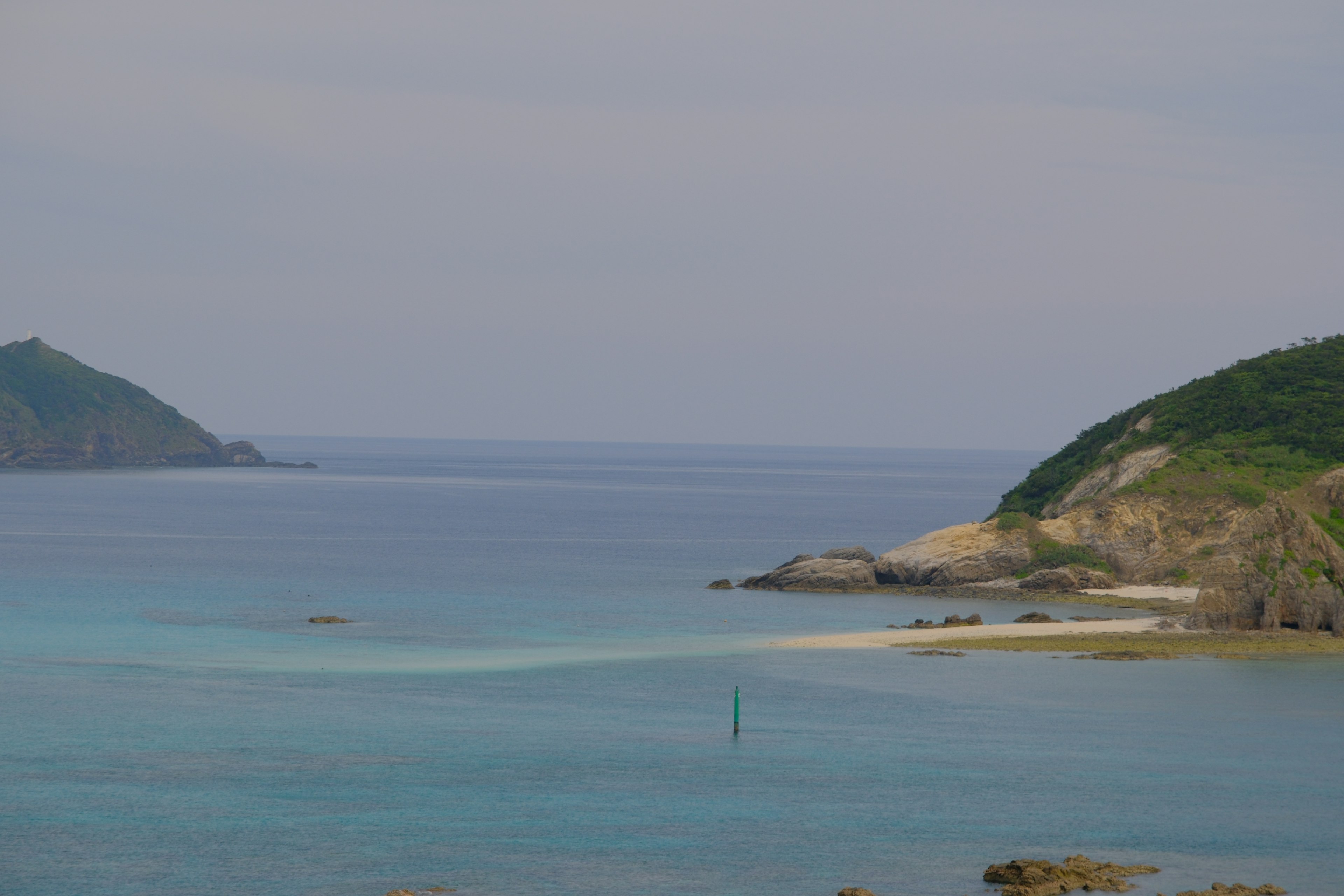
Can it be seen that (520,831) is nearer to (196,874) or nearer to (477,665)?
(196,874)

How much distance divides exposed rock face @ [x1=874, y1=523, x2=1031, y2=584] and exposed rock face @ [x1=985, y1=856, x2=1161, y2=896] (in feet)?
209

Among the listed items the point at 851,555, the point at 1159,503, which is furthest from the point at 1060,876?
the point at 851,555

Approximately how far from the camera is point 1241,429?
103375mm

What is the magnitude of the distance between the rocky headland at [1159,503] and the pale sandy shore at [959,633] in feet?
13.5

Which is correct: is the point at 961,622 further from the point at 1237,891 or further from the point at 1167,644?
the point at 1237,891

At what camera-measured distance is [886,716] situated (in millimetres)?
50000

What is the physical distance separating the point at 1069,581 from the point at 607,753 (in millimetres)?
54591

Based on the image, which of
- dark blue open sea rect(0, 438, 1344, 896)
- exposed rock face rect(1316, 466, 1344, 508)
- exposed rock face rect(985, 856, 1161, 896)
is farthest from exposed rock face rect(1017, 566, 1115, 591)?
exposed rock face rect(985, 856, 1161, 896)

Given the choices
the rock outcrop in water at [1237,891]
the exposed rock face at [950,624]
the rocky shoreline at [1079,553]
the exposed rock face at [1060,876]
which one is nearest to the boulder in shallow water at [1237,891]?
the rock outcrop in water at [1237,891]

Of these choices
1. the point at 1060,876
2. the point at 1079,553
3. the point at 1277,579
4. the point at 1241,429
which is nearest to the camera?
the point at 1060,876

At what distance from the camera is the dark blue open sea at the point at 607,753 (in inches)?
1261

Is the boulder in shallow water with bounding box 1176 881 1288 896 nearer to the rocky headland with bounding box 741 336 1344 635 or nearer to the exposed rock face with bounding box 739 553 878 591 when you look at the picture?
the rocky headland with bounding box 741 336 1344 635

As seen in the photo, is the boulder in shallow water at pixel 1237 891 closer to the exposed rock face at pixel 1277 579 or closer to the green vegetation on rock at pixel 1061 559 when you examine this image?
the exposed rock face at pixel 1277 579

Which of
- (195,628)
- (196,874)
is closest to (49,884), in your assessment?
(196,874)
